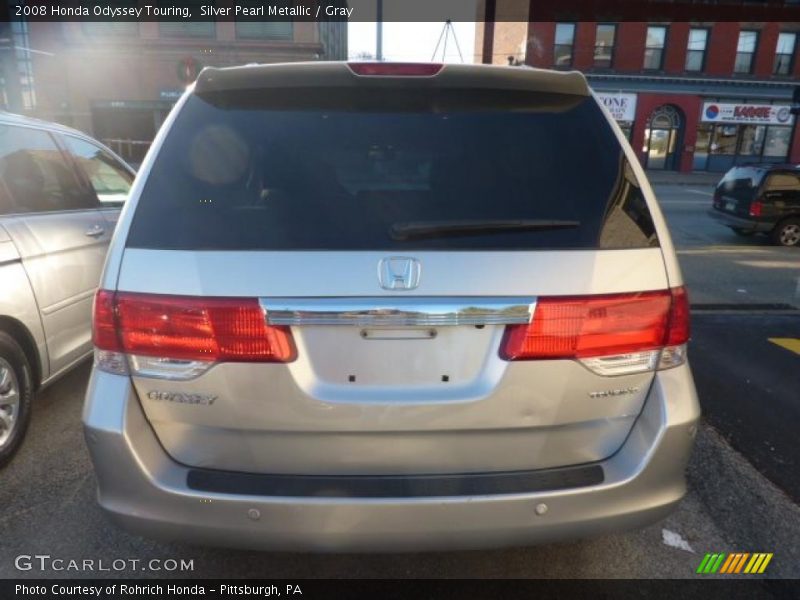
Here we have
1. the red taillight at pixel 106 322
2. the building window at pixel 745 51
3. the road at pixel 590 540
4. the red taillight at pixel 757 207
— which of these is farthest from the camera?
the building window at pixel 745 51

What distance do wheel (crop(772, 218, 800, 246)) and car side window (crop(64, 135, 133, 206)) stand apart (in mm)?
11517

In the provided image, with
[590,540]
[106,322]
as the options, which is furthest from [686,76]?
[106,322]

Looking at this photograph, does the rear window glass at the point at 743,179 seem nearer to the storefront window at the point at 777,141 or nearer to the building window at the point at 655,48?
the building window at the point at 655,48

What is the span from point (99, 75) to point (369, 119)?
30217mm

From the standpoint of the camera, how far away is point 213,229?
1822 millimetres

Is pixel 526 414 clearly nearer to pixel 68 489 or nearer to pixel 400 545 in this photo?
pixel 400 545

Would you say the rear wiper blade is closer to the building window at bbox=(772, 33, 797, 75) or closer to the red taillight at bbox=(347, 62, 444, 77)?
the red taillight at bbox=(347, 62, 444, 77)

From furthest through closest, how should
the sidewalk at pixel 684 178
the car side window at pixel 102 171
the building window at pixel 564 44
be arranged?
the building window at pixel 564 44
the sidewalk at pixel 684 178
the car side window at pixel 102 171

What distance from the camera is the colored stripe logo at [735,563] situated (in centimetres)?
250

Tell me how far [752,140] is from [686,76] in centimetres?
519

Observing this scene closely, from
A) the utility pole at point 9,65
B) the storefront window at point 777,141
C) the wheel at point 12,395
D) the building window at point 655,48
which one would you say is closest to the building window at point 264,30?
the utility pole at point 9,65

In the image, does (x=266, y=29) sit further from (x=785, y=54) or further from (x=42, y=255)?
(x=42, y=255)

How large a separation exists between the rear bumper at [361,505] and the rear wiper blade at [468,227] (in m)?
0.62

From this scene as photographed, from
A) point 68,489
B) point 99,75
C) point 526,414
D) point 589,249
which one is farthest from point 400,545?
point 99,75
